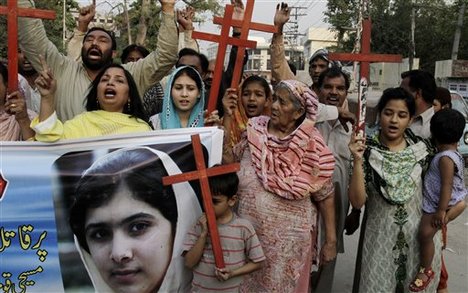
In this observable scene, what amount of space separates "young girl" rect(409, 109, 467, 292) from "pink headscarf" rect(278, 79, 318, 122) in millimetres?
896

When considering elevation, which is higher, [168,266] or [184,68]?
[184,68]

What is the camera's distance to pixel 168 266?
2.91 metres

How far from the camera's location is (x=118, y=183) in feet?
9.33

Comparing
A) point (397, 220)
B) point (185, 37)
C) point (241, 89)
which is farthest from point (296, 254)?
point (185, 37)

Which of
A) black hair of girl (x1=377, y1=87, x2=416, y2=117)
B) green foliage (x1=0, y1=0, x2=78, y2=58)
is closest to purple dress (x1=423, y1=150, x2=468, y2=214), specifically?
black hair of girl (x1=377, y1=87, x2=416, y2=117)

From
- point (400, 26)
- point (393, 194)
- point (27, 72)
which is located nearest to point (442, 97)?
point (393, 194)

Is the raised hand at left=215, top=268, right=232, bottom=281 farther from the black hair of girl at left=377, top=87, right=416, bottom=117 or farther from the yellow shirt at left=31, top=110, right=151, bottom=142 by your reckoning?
the black hair of girl at left=377, top=87, right=416, bottom=117

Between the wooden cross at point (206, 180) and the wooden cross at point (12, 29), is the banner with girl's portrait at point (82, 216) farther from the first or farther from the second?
the wooden cross at point (12, 29)

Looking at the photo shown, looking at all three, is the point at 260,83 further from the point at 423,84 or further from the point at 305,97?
the point at 423,84

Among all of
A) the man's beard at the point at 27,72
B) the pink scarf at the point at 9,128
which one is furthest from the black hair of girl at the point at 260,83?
the man's beard at the point at 27,72

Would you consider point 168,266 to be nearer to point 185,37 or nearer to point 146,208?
point 146,208

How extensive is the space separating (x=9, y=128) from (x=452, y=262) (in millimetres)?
4391

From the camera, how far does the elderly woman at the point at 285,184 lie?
9.50 feet

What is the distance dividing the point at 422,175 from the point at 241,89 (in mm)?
1359
